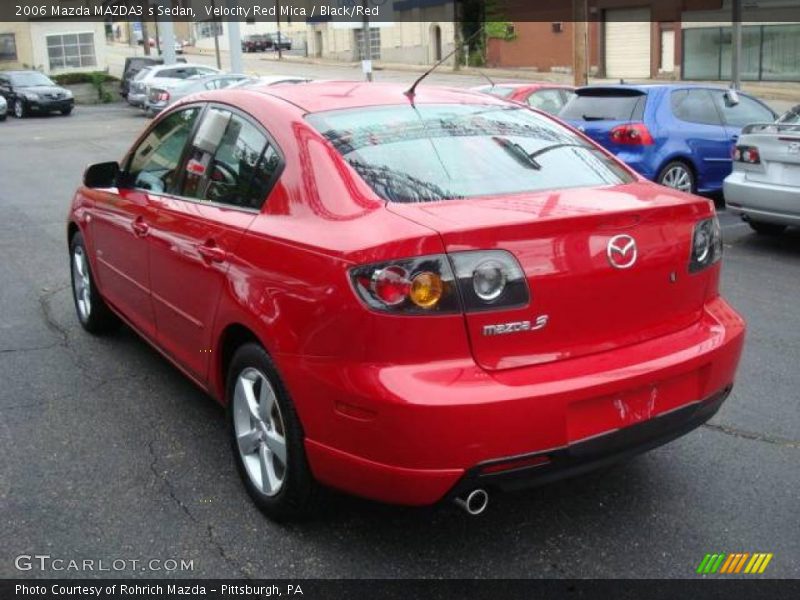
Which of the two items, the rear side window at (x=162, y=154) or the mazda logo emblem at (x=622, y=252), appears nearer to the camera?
the mazda logo emblem at (x=622, y=252)

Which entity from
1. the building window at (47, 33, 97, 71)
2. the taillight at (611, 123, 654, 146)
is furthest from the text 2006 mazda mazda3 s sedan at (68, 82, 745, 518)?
the building window at (47, 33, 97, 71)

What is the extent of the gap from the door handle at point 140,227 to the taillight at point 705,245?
8.40 feet

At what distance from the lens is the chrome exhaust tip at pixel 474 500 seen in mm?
2959

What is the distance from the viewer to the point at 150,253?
444cm

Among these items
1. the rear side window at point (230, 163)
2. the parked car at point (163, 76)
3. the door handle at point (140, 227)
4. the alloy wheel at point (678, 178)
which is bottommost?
the alloy wheel at point (678, 178)

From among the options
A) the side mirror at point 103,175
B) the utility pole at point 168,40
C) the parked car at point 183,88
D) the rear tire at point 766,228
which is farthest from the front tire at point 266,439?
the utility pole at point 168,40

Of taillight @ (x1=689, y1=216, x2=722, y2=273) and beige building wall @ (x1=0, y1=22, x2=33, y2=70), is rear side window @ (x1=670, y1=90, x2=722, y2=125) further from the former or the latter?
beige building wall @ (x1=0, y1=22, x2=33, y2=70)

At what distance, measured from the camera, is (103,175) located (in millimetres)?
5137

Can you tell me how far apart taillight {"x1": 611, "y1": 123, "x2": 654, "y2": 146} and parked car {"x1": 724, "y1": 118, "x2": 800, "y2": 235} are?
5.59 feet

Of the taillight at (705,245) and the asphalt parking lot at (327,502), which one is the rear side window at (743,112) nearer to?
the asphalt parking lot at (327,502)

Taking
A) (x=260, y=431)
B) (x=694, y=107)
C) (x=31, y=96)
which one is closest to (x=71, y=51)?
(x=31, y=96)

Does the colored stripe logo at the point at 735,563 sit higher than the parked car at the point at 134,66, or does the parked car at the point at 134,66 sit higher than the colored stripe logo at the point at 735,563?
the parked car at the point at 134,66

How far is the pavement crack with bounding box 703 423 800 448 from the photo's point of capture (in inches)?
163

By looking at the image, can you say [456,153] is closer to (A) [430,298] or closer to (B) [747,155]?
(A) [430,298]
